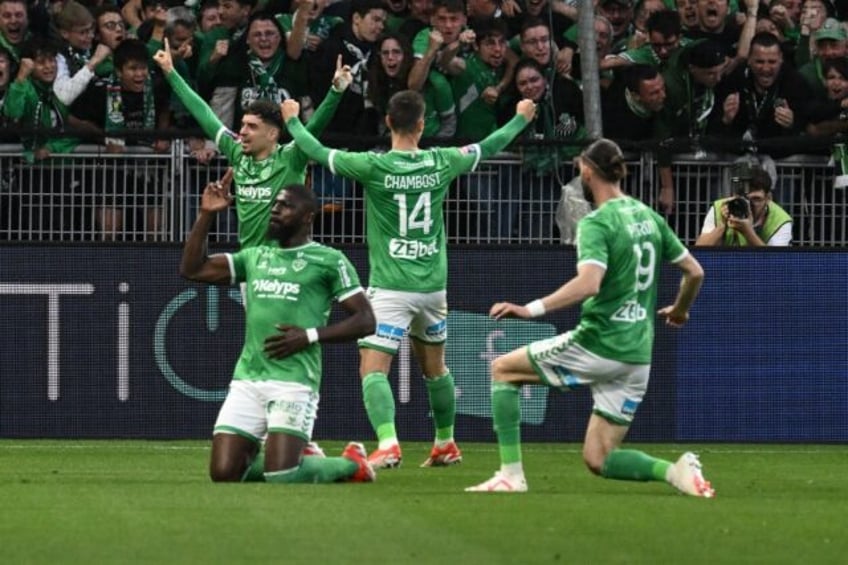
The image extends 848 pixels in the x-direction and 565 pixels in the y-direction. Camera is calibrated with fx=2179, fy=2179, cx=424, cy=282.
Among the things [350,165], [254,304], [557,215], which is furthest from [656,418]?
[254,304]

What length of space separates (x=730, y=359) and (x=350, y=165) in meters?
4.88

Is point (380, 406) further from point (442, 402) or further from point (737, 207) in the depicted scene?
point (737, 207)

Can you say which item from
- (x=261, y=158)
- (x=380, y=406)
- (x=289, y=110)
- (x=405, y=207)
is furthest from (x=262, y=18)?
(x=380, y=406)

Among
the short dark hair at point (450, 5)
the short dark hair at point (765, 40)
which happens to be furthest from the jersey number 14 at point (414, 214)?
the short dark hair at point (765, 40)

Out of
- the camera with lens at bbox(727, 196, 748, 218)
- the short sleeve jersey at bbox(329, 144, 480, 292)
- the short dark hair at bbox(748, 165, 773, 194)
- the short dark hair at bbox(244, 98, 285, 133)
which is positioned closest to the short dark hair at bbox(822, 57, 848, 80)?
the short dark hair at bbox(748, 165, 773, 194)

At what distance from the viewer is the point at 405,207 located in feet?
45.5

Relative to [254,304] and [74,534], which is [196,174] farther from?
[74,534]

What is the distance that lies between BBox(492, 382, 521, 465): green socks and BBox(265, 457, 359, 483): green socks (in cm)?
109

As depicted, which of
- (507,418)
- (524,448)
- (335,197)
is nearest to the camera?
(507,418)

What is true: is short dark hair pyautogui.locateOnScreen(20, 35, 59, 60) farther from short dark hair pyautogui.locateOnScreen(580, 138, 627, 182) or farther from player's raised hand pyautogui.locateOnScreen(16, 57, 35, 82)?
short dark hair pyautogui.locateOnScreen(580, 138, 627, 182)

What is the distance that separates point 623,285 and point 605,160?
68cm

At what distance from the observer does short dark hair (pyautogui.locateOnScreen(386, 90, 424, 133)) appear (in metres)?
13.6

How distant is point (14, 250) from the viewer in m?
17.1

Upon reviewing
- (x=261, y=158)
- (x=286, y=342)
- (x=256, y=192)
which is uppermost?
(x=261, y=158)
